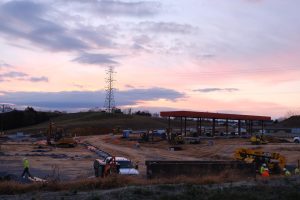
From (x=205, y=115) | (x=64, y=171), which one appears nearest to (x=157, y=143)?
(x=205, y=115)

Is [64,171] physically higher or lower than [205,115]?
lower

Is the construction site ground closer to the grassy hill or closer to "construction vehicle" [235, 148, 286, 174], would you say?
"construction vehicle" [235, 148, 286, 174]

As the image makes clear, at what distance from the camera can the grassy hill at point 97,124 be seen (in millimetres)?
137875

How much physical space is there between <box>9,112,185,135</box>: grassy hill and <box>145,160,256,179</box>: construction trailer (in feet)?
346

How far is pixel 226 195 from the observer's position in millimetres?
13211

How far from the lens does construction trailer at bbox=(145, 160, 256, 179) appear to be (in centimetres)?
2586

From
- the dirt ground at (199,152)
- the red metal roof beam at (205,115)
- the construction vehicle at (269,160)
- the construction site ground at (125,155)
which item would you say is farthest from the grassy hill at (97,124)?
the construction vehicle at (269,160)

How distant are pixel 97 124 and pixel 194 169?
120 meters

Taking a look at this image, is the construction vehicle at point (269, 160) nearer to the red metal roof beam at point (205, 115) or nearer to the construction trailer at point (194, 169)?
the construction trailer at point (194, 169)

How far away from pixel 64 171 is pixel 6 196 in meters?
27.7

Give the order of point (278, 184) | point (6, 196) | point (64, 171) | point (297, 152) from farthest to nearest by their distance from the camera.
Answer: point (297, 152) → point (64, 171) → point (278, 184) → point (6, 196)

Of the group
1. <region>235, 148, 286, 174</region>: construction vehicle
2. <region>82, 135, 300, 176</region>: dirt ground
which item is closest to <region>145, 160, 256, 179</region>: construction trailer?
<region>235, 148, 286, 174</region>: construction vehicle

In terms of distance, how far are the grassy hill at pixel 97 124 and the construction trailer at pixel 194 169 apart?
4150 inches

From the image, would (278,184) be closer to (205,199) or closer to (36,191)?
(205,199)
